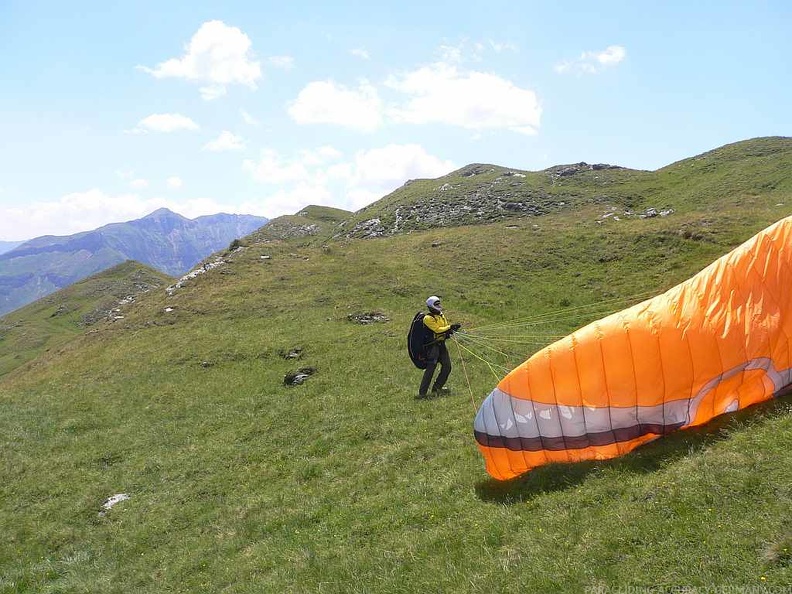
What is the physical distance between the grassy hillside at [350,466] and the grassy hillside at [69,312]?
45.4m

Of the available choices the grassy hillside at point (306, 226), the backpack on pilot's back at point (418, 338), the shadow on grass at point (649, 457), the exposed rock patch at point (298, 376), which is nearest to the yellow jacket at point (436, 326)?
the backpack on pilot's back at point (418, 338)

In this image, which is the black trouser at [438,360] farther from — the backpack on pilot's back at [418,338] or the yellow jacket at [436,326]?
the backpack on pilot's back at [418,338]

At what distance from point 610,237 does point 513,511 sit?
41.0 metres

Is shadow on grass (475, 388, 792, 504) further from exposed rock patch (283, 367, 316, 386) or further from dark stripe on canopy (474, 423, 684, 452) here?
exposed rock patch (283, 367, 316, 386)

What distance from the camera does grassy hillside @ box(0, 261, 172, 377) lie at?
263 ft

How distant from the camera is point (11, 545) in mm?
15070

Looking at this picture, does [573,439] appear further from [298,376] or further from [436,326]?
[298,376]

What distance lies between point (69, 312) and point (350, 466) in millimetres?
104216

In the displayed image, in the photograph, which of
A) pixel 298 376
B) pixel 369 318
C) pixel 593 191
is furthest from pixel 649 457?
pixel 593 191

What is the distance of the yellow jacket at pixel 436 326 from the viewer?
17672 millimetres

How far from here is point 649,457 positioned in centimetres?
945

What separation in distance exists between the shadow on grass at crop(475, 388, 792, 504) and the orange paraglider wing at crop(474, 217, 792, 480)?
0.17m

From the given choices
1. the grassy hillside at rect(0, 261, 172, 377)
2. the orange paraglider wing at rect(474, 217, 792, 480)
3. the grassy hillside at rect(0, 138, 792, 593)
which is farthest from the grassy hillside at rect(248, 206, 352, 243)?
the orange paraglider wing at rect(474, 217, 792, 480)

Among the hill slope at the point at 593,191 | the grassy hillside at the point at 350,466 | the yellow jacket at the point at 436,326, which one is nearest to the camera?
the grassy hillside at the point at 350,466
